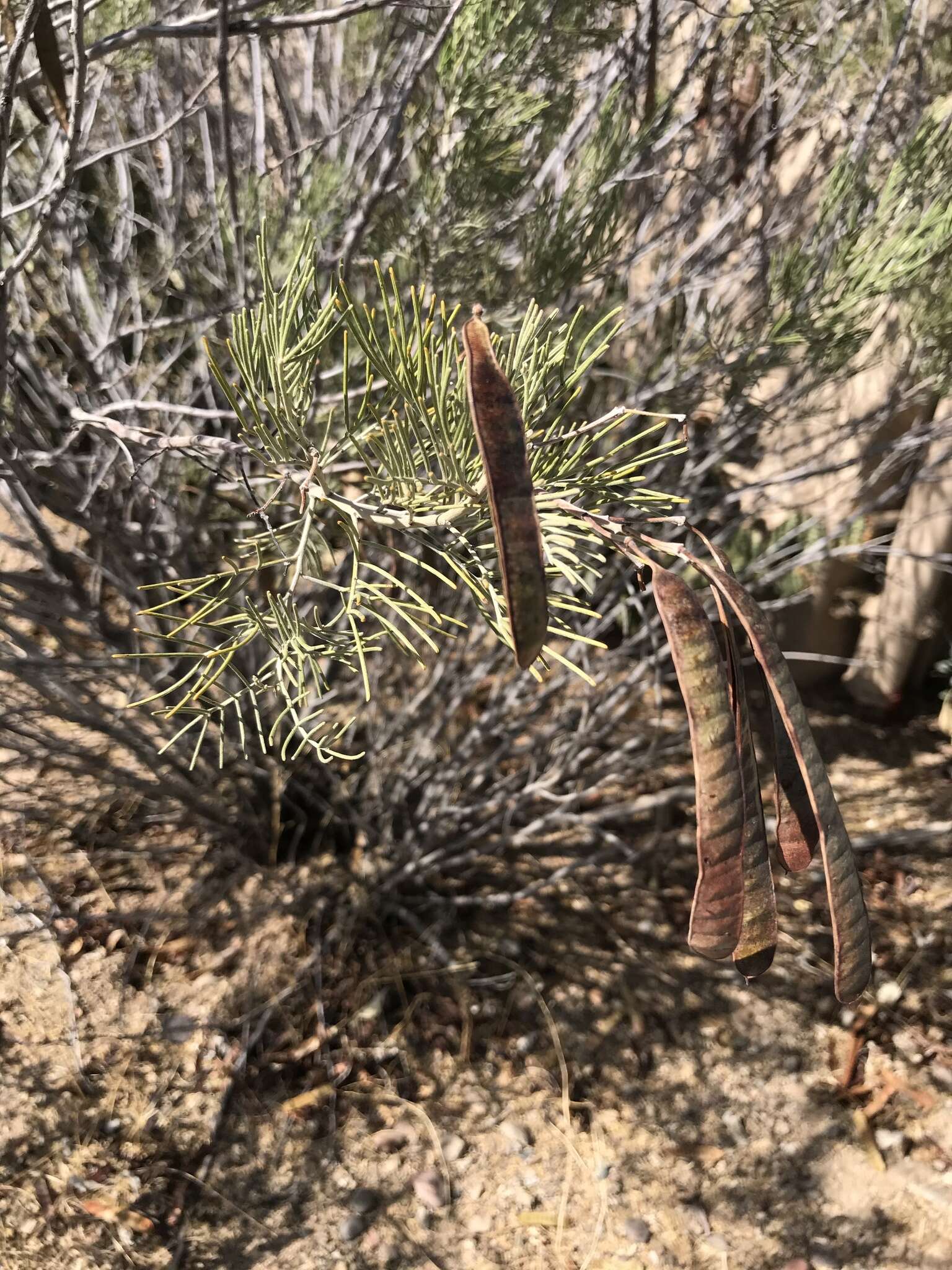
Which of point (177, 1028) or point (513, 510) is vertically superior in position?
point (513, 510)

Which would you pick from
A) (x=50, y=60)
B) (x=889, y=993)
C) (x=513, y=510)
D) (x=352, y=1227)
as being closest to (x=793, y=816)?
(x=513, y=510)

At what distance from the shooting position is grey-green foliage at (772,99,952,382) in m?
1.08

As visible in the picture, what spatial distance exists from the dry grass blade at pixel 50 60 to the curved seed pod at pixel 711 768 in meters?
0.63

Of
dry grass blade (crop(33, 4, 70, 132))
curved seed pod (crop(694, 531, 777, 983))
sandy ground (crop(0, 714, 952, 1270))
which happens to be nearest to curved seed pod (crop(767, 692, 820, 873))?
curved seed pod (crop(694, 531, 777, 983))

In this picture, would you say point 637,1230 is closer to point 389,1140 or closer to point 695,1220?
point 695,1220

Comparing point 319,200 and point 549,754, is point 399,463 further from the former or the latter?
point 549,754

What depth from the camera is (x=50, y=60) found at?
2.28ft

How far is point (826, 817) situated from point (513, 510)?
20cm

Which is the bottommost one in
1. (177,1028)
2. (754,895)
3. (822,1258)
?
(822,1258)

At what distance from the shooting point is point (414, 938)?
1756mm

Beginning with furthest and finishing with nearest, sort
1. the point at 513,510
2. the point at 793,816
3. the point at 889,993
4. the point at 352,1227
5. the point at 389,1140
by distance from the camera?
1. the point at 889,993
2. the point at 389,1140
3. the point at 352,1227
4. the point at 793,816
5. the point at 513,510

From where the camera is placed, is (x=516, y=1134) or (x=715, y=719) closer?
(x=715, y=719)

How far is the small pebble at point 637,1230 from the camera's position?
56.5 inches

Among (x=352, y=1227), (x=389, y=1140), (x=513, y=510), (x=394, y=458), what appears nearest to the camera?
(x=513, y=510)
